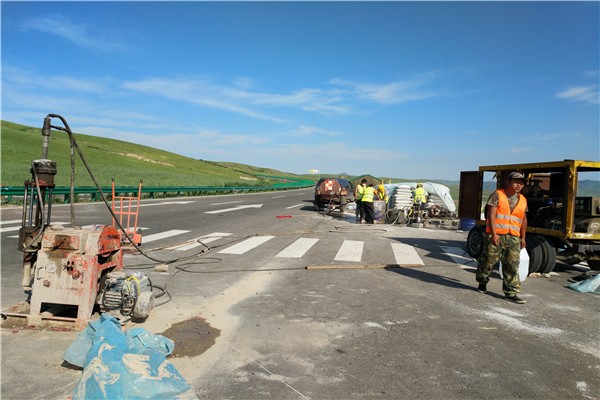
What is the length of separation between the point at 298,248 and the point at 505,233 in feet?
17.8

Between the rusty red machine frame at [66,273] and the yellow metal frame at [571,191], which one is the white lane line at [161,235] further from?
the yellow metal frame at [571,191]

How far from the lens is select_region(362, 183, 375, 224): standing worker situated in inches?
687

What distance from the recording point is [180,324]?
198 inches

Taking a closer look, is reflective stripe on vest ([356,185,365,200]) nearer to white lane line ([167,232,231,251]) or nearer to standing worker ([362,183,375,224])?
standing worker ([362,183,375,224])

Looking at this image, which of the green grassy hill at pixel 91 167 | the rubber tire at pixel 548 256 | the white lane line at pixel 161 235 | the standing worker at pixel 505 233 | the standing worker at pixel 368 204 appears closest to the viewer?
the standing worker at pixel 505 233

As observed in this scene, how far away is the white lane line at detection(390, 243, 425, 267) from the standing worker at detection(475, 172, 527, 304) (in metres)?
2.33

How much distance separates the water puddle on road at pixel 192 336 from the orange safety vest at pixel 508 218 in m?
4.86

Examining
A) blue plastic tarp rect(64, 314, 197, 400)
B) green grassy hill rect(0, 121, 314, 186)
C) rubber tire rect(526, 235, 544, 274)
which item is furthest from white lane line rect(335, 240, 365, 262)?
green grassy hill rect(0, 121, 314, 186)

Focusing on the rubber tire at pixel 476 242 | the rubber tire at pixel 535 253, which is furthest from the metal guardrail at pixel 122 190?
the rubber tire at pixel 535 253

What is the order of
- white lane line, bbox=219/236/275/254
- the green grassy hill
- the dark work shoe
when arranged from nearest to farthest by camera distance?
the dark work shoe → white lane line, bbox=219/236/275/254 → the green grassy hill

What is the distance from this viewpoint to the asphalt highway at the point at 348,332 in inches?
144

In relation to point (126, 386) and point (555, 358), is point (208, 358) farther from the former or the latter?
point (555, 358)

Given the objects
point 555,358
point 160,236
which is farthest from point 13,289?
point 555,358

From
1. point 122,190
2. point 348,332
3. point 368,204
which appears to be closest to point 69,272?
point 348,332
